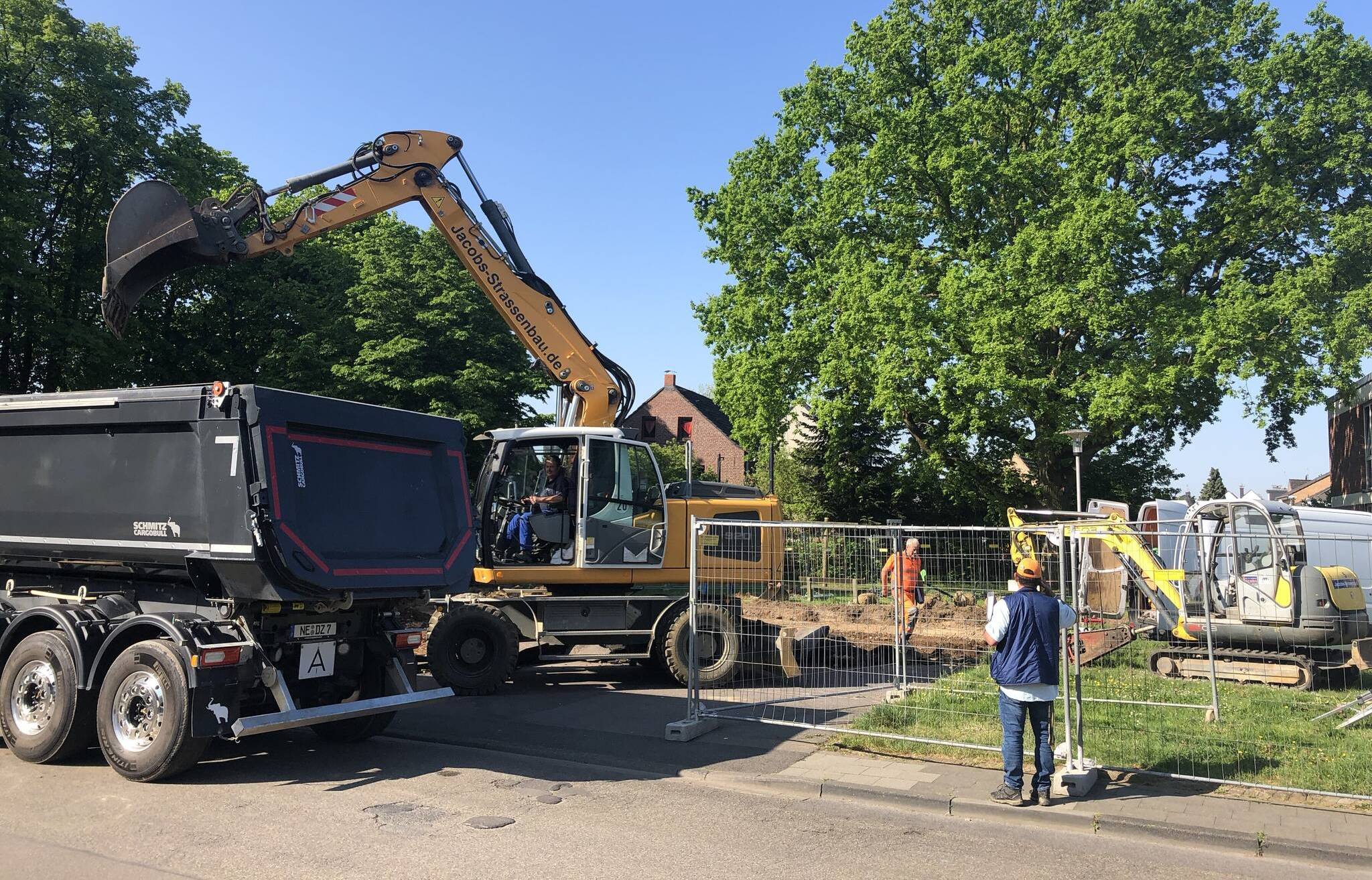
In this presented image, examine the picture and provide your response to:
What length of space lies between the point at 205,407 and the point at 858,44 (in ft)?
80.3

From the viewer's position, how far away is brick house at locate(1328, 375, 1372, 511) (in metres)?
30.4

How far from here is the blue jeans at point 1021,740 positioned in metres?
6.82

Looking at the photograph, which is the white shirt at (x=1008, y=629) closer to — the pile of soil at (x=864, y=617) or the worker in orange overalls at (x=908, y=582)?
the pile of soil at (x=864, y=617)

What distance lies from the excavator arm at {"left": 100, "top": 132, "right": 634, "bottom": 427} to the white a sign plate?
5099 mm

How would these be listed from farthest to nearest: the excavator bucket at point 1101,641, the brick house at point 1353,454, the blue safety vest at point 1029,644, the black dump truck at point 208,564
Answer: the brick house at point 1353,454 < the excavator bucket at point 1101,641 < the black dump truck at point 208,564 < the blue safety vest at point 1029,644

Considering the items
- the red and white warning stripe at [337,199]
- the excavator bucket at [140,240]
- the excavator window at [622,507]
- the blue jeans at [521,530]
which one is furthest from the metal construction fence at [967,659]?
the excavator bucket at [140,240]

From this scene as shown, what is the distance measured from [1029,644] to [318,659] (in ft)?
18.2

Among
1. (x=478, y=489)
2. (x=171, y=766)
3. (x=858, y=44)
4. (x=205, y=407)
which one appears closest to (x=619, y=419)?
(x=478, y=489)

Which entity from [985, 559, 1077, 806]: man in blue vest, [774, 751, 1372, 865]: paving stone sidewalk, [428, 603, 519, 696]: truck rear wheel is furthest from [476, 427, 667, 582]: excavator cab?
[985, 559, 1077, 806]: man in blue vest

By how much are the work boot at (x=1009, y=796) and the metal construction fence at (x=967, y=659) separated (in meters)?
0.78

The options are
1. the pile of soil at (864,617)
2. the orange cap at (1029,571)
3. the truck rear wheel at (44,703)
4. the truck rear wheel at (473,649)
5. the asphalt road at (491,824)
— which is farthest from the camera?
the truck rear wheel at (473,649)

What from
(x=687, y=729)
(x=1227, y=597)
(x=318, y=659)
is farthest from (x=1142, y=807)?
(x=1227, y=597)

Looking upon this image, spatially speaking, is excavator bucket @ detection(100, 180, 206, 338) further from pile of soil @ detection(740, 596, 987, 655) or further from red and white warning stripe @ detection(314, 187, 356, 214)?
pile of soil @ detection(740, 596, 987, 655)

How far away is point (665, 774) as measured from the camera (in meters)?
7.92
